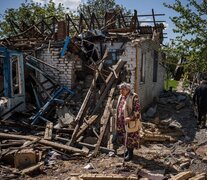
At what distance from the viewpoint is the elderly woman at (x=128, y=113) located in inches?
267

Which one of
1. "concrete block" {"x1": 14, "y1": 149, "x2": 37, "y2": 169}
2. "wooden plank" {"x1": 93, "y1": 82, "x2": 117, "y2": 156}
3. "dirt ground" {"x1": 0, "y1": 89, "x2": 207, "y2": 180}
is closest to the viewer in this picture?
"dirt ground" {"x1": 0, "y1": 89, "x2": 207, "y2": 180}

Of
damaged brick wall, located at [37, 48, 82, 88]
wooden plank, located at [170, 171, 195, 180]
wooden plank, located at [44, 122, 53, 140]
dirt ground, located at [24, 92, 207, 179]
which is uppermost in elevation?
damaged brick wall, located at [37, 48, 82, 88]

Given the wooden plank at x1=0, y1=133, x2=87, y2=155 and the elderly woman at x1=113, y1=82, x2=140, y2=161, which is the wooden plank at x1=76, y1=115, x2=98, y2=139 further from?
the elderly woman at x1=113, y1=82, x2=140, y2=161

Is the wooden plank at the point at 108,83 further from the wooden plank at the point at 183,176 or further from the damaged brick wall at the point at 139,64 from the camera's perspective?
the wooden plank at the point at 183,176

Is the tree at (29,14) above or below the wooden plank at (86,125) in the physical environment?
above

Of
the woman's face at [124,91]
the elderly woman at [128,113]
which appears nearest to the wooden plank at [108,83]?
the elderly woman at [128,113]

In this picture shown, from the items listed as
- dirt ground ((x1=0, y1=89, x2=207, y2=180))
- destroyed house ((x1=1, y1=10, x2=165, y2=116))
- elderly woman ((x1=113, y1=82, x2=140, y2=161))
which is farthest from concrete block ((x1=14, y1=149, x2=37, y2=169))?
destroyed house ((x1=1, y1=10, x2=165, y2=116))

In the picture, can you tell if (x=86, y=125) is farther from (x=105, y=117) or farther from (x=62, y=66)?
(x=62, y=66)

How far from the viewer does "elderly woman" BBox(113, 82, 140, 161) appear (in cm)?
678

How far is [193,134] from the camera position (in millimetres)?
10211

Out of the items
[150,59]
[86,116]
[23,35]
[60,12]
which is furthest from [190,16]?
[60,12]

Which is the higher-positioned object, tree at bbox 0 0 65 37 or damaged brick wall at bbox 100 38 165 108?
tree at bbox 0 0 65 37

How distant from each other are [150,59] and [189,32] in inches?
148

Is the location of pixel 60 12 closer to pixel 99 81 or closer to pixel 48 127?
pixel 99 81
